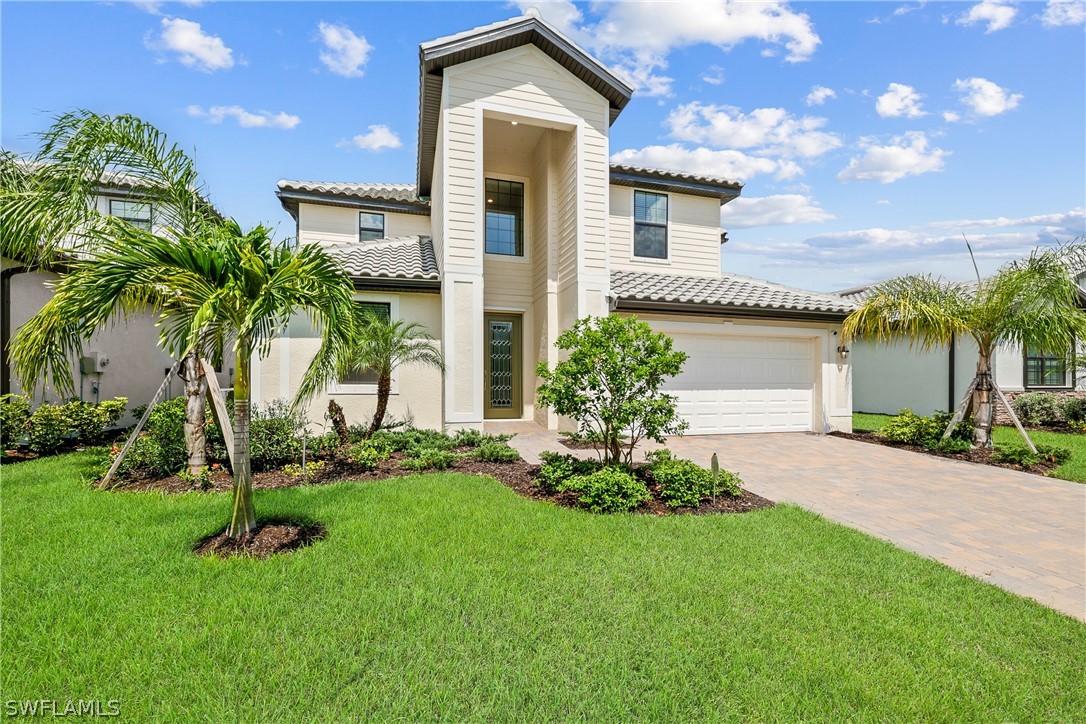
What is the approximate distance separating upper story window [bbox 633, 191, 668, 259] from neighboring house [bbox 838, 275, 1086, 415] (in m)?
6.41

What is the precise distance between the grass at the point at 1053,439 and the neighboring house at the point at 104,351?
1480 cm

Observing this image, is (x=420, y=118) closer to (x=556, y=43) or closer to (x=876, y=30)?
(x=556, y=43)

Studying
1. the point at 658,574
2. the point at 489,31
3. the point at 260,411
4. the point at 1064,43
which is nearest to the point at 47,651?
the point at 658,574

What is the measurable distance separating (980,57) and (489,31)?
861cm

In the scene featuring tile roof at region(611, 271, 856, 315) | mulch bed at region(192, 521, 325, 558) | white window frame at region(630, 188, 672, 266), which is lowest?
mulch bed at region(192, 521, 325, 558)

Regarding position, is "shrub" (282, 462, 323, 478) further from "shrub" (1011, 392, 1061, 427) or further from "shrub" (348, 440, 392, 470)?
"shrub" (1011, 392, 1061, 427)

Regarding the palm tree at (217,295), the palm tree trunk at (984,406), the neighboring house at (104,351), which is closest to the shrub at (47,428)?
the neighboring house at (104,351)

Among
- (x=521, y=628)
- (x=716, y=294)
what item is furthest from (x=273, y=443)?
(x=716, y=294)

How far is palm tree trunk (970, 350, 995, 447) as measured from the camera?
909 cm

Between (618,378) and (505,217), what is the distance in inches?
311

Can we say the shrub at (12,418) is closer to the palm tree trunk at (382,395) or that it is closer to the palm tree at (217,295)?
the palm tree at (217,295)

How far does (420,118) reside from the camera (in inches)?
436

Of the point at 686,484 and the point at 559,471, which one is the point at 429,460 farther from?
the point at 686,484

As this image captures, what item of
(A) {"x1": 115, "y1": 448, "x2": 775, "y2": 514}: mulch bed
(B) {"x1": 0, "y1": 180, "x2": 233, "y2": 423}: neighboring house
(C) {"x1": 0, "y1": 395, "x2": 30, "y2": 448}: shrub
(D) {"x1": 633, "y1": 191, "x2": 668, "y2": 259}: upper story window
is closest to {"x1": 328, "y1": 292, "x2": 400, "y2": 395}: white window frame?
(A) {"x1": 115, "y1": 448, "x2": 775, "y2": 514}: mulch bed
